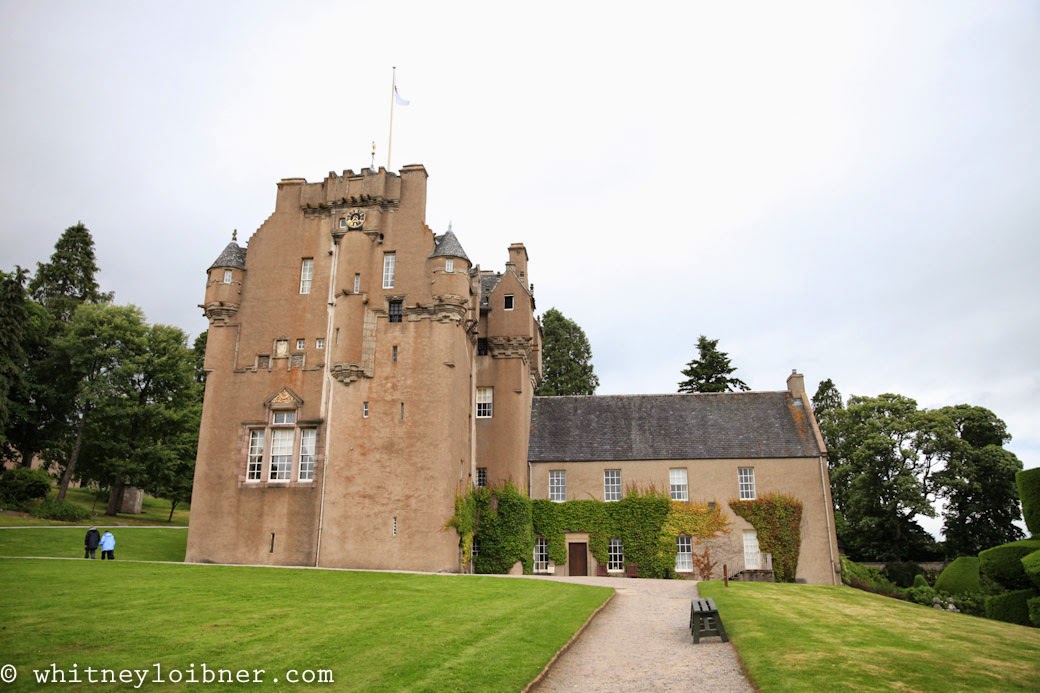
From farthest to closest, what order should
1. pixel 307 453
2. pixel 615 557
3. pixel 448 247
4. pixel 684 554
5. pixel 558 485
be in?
pixel 558 485, pixel 615 557, pixel 684 554, pixel 448 247, pixel 307 453

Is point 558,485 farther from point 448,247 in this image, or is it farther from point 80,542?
point 80,542

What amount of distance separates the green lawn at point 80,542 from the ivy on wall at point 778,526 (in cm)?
2794

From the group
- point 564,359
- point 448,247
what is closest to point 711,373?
point 564,359

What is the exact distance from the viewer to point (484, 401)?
3800 centimetres

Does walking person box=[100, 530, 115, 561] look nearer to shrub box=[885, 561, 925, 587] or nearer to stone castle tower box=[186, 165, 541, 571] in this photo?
stone castle tower box=[186, 165, 541, 571]

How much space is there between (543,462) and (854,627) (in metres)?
22.9

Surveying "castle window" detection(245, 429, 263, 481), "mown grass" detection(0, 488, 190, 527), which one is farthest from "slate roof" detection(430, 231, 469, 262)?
"mown grass" detection(0, 488, 190, 527)

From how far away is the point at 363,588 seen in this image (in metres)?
21.2

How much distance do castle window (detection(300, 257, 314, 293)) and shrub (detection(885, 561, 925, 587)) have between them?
132ft

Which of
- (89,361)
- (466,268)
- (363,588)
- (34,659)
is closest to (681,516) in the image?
(466,268)

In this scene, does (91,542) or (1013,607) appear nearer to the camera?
(1013,607)

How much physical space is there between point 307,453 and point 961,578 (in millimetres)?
33738

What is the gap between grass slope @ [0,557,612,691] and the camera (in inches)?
446

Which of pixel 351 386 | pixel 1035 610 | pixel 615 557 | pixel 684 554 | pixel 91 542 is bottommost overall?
pixel 1035 610
